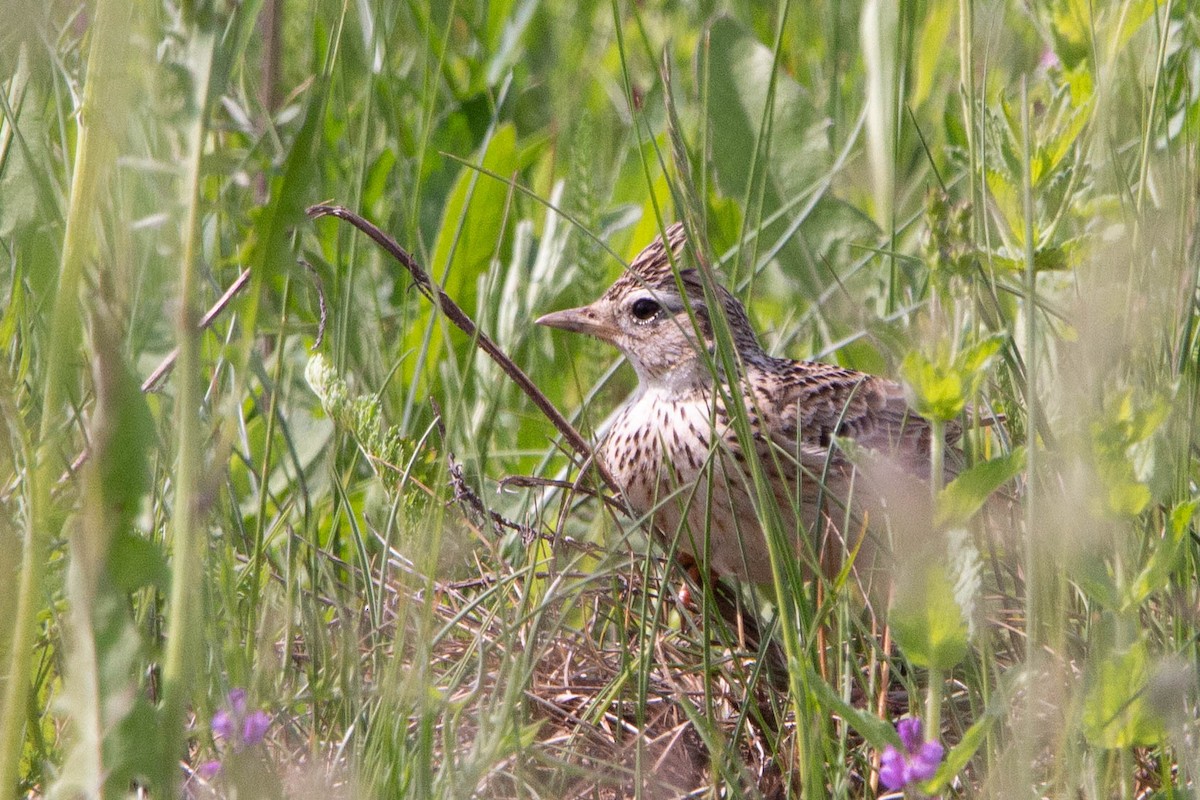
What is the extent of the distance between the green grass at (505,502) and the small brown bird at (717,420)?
0.16 m

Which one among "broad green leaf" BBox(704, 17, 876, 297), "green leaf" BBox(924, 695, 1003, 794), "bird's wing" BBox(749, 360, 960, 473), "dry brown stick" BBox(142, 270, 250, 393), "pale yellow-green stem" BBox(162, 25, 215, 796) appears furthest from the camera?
"broad green leaf" BBox(704, 17, 876, 297)

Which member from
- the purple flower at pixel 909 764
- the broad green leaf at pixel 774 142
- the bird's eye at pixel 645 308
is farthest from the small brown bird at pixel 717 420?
the purple flower at pixel 909 764

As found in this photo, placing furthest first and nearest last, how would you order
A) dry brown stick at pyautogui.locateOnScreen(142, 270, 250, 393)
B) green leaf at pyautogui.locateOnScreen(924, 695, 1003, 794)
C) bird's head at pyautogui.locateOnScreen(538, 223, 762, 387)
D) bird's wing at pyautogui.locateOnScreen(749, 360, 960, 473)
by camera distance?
bird's head at pyautogui.locateOnScreen(538, 223, 762, 387) < bird's wing at pyautogui.locateOnScreen(749, 360, 960, 473) < dry brown stick at pyautogui.locateOnScreen(142, 270, 250, 393) < green leaf at pyautogui.locateOnScreen(924, 695, 1003, 794)

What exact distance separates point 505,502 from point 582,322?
0.46 meters

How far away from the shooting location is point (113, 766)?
1090 millimetres

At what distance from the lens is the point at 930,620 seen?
1.42 m

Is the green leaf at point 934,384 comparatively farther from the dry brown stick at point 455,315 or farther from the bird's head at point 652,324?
the bird's head at point 652,324

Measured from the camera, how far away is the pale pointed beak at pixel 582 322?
3148mm

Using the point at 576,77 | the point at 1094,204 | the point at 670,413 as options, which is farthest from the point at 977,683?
the point at 576,77

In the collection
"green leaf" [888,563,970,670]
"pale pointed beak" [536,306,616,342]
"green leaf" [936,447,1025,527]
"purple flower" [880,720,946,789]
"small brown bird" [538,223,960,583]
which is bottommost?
"small brown bird" [538,223,960,583]

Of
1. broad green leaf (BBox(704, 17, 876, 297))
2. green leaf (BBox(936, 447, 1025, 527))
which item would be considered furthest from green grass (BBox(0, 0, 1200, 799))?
broad green leaf (BBox(704, 17, 876, 297))

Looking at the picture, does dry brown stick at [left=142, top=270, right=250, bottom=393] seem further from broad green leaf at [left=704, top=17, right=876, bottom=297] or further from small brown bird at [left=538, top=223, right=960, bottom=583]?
broad green leaf at [left=704, top=17, right=876, bottom=297]

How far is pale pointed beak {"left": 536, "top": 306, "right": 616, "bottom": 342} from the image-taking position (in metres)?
3.15

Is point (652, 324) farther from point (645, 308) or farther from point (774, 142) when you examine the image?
point (774, 142)
